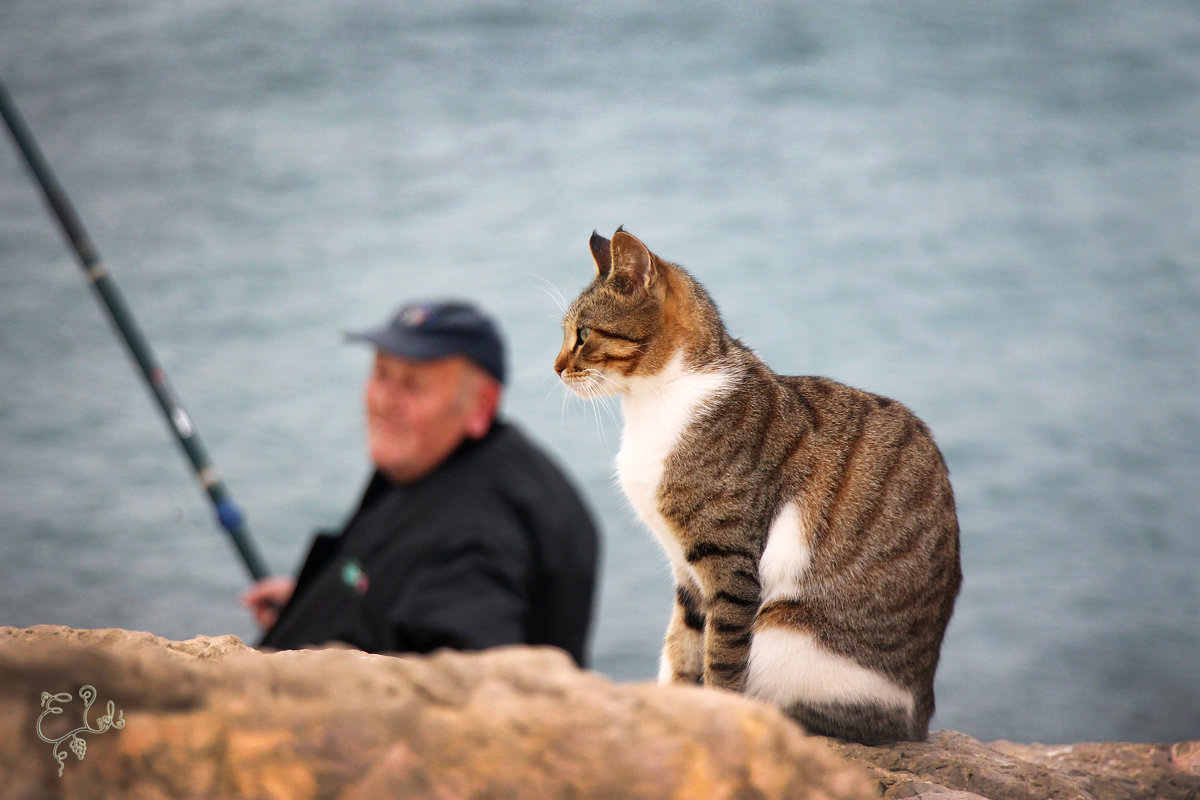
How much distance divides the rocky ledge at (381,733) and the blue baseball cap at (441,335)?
2.88 metres

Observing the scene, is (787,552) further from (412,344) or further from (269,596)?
(269,596)

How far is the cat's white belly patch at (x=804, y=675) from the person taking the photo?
161cm

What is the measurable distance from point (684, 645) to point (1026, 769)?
0.76 metres

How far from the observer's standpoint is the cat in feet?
5.14

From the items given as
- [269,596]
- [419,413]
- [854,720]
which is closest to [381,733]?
[854,720]

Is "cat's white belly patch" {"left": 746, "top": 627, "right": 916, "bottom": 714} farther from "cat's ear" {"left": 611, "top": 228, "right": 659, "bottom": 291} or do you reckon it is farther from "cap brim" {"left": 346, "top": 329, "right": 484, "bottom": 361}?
"cap brim" {"left": 346, "top": 329, "right": 484, "bottom": 361}

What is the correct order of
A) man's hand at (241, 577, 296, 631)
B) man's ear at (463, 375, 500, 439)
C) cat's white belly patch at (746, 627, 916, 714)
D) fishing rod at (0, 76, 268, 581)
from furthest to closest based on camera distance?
man's hand at (241, 577, 296, 631), fishing rod at (0, 76, 268, 581), man's ear at (463, 375, 500, 439), cat's white belly patch at (746, 627, 916, 714)

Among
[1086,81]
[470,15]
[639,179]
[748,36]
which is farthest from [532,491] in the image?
[1086,81]

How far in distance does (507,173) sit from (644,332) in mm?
3959

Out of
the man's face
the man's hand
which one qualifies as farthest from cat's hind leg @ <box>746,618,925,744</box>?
the man's hand

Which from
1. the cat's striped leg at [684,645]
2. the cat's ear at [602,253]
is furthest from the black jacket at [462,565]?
the cat's ear at [602,253]

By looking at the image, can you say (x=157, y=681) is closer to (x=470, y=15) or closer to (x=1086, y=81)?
(x=470, y=15)

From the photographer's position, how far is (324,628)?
3480mm

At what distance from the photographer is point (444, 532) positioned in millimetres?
3420
